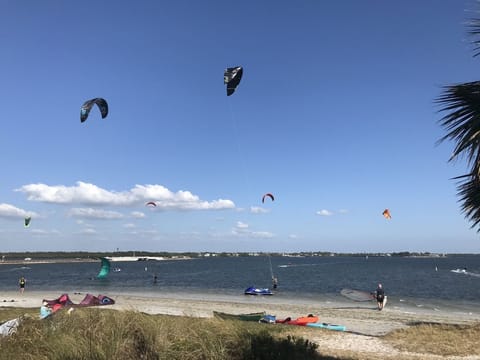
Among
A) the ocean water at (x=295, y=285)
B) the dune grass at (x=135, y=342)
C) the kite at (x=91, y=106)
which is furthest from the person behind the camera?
the ocean water at (x=295, y=285)

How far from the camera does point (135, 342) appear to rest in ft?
21.8

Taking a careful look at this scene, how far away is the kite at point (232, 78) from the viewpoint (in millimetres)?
14750

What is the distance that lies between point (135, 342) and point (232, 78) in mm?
10527

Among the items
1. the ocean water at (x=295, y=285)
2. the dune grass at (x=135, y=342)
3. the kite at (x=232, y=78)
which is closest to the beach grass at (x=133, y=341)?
the dune grass at (x=135, y=342)

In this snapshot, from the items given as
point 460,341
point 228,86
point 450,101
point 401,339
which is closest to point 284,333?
point 401,339

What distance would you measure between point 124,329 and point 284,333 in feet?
24.2

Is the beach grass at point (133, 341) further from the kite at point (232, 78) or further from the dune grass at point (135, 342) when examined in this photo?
the kite at point (232, 78)

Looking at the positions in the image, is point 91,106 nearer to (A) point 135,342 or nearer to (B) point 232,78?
(B) point 232,78

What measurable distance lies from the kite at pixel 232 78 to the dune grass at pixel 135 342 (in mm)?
8453

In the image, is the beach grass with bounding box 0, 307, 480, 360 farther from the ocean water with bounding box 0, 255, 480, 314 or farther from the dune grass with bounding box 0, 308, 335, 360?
the ocean water with bounding box 0, 255, 480, 314

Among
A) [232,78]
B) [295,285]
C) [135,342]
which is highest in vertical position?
[232,78]

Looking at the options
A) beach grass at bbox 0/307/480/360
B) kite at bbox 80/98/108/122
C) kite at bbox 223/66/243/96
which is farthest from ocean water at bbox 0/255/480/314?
beach grass at bbox 0/307/480/360

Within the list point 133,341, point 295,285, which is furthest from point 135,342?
point 295,285

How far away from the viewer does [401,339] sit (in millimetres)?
12484
